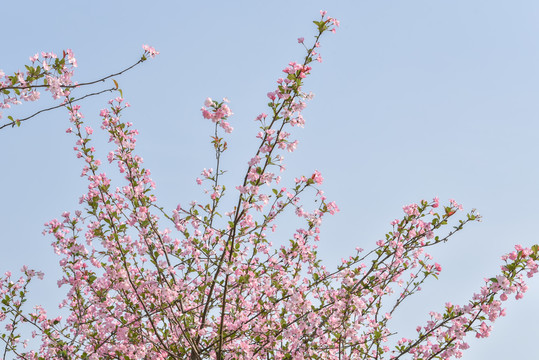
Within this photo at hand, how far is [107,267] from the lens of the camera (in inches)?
250

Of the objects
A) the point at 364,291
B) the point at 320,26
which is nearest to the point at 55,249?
the point at 364,291

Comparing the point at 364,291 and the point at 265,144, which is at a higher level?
the point at 265,144

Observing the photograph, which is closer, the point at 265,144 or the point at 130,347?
the point at 265,144

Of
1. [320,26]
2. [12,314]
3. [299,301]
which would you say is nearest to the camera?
[320,26]

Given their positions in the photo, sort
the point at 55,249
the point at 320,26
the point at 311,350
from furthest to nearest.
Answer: the point at 55,249
the point at 311,350
the point at 320,26

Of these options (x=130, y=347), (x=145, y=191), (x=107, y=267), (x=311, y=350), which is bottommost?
(x=311, y=350)

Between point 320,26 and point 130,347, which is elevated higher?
point 320,26

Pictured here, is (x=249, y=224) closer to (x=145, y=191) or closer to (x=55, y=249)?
(x=145, y=191)

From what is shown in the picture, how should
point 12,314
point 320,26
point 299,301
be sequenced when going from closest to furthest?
point 320,26 < point 299,301 < point 12,314

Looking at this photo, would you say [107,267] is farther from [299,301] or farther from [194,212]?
[299,301]

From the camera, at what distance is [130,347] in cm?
685

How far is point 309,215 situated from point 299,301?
124 centimetres

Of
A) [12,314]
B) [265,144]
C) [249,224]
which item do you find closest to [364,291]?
[249,224]

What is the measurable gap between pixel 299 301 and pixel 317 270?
2080mm
